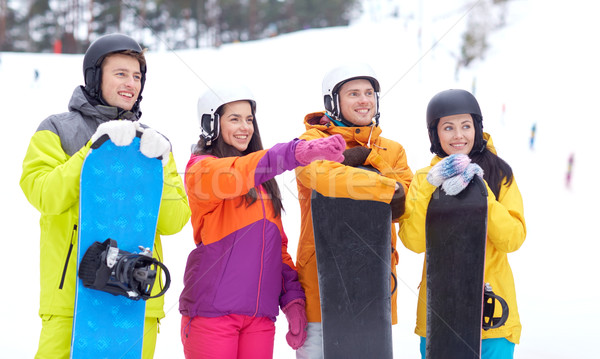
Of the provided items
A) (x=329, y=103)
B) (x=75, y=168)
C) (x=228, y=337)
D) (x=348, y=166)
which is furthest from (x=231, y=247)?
(x=329, y=103)

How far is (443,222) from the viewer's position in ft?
8.59

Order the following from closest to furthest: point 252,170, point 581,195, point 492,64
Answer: point 252,170 < point 581,195 < point 492,64

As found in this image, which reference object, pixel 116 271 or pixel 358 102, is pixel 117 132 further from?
pixel 358 102

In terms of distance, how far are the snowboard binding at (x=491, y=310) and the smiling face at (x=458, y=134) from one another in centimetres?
72

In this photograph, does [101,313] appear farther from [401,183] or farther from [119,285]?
[401,183]

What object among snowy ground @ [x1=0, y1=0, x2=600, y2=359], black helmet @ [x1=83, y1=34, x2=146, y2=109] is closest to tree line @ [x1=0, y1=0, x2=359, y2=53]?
snowy ground @ [x1=0, y1=0, x2=600, y2=359]

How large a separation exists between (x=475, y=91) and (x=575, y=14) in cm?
1976

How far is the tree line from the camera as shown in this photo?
103ft

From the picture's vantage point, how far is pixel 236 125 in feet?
9.11

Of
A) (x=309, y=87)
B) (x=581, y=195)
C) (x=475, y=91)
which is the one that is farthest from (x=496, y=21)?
(x=581, y=195)

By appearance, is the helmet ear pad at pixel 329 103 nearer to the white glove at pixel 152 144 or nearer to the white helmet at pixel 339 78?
the white helmet at pixel 339 78

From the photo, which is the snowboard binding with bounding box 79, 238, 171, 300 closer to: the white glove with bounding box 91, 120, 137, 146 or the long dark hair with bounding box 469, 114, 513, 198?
the white glove with bounding box 91, 120, 137, 146

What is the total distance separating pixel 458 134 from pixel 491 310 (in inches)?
35.9

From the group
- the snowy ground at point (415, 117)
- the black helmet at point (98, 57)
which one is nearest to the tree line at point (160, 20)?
the snowy ground at point (415, 117)
